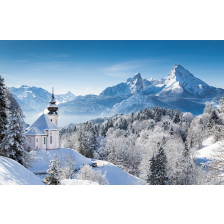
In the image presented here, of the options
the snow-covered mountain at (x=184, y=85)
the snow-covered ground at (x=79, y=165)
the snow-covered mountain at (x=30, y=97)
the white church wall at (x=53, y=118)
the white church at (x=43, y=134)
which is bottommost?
the snow-covered ground at (x=79, y=165)

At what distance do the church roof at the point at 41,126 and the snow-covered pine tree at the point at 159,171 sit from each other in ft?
38.9

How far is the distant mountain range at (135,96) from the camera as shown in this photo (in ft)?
41.7

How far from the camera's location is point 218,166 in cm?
627

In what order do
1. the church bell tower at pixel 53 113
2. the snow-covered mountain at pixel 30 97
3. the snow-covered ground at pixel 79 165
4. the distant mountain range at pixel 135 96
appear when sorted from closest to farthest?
the distant mountain range at pixel 135 96 < the snow-covered mountain at pixel 30 97 < the snow-covered ground at pixel 79 165 < the church bell tower at pixel 53 113

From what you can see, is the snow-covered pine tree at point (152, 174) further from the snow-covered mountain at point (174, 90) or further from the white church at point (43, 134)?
the white church at point (43, 134)

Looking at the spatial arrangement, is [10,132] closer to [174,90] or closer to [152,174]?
[152,174]

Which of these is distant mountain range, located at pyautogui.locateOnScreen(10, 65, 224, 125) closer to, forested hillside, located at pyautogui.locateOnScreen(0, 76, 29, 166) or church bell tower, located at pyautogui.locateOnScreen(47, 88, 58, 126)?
forested hillside, located at pyautogui.locateOnScreen(0, 76, 29, 166)

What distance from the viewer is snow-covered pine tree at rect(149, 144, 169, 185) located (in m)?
14.7

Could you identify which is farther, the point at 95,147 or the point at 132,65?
the point at 95,147

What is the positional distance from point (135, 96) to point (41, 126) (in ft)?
33.0

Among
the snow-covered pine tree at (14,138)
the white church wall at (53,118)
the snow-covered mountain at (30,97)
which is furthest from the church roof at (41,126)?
the snow-covered pine tree at (14,138)
